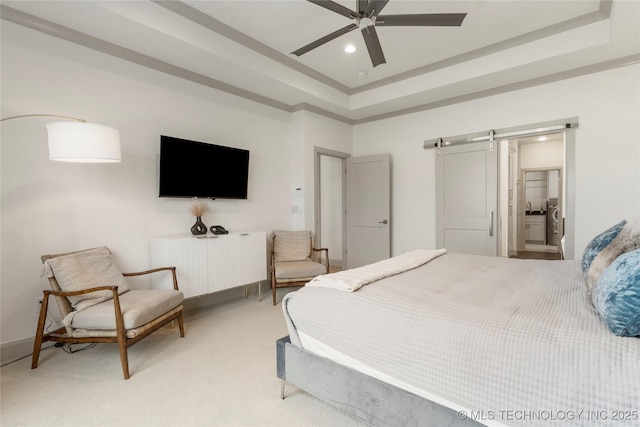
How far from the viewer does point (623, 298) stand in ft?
3.42

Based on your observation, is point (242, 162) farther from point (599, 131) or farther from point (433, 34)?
point (599, 131)

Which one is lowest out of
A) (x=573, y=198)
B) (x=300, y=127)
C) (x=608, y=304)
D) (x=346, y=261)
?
(x=346, y=261)

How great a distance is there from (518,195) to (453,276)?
6023 millimetres

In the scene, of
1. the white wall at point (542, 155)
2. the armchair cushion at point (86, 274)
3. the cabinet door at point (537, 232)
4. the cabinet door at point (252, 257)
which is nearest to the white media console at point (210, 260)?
the cabinet door at point (252, 257)

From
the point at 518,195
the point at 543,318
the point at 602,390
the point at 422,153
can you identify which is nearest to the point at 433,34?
the point at 422,153

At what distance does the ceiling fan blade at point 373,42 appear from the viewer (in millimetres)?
2441

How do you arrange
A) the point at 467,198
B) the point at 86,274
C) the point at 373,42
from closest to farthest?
the point at 86,274, the point at 373,42, the point at 467,198

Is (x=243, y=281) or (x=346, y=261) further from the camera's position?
(x=346, y=261)

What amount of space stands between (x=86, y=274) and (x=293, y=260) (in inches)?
90.8

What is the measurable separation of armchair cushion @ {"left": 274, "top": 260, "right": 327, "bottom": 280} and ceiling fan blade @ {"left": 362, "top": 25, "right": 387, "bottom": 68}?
2404 mm

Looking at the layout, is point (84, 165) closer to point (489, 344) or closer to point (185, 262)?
point (185, 262)

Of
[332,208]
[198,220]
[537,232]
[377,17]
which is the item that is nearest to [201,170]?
[198,220]

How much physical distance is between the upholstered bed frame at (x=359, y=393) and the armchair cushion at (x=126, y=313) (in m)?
1.14

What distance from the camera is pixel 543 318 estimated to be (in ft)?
4.05
